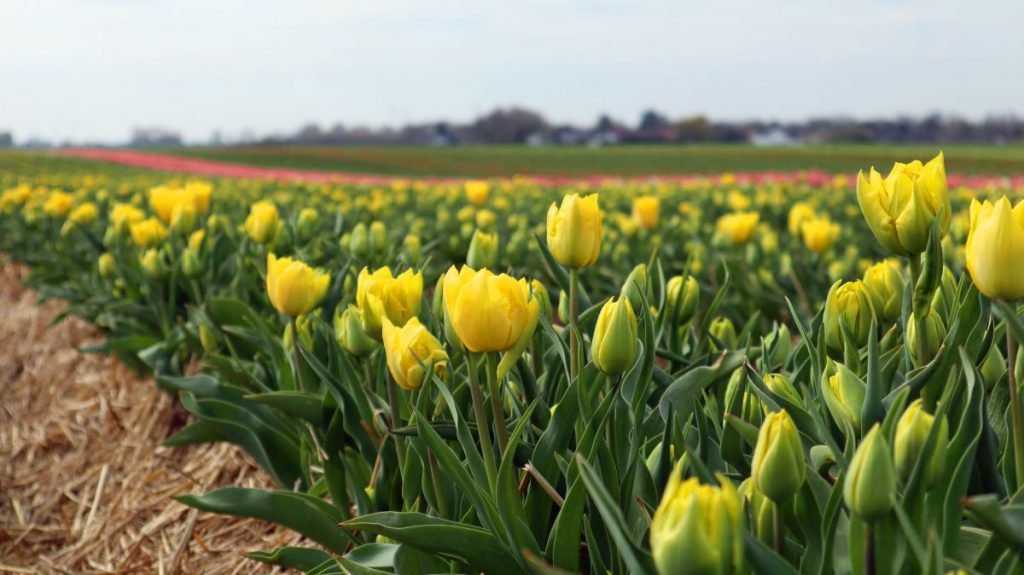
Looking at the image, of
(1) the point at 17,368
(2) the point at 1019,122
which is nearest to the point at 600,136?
(2) the point at 1019,122

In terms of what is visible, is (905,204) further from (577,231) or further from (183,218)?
(183,218)

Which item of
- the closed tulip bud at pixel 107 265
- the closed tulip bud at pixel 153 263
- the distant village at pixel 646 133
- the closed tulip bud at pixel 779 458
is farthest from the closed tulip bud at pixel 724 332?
the distant village at pixel 646 133

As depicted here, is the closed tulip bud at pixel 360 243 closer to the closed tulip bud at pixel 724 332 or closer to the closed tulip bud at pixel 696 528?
the closed tulip bud at pixel 724 332

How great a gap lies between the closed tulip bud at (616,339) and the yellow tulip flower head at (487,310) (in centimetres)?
10

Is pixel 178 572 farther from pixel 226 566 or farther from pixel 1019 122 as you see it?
pixel 1019 122

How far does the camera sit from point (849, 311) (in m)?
1.40

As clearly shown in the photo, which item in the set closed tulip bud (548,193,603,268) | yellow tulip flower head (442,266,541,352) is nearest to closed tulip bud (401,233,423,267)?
closed tulip bud (548,193,603,268)

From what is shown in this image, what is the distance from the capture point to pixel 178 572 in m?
2.36

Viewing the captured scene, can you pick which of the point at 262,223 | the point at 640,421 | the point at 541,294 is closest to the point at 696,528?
the point at 640,421

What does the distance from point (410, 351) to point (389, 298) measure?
22cm

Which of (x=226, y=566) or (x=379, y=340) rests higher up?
(x=379, y=340)

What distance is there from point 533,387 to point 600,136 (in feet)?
259

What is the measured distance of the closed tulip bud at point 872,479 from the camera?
781mm

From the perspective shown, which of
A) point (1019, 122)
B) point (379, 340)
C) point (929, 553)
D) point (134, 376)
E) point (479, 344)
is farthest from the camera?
point (1019, 122)
